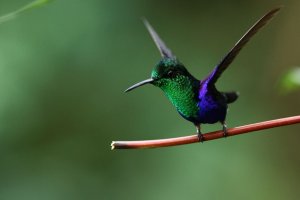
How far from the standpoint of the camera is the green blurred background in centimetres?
376

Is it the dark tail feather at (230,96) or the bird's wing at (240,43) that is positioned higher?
the bird's wing at (240,43)

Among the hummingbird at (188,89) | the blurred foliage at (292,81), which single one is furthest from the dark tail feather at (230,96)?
the blurred foliage at (292,81)

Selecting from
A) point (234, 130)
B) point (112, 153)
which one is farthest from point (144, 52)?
point (234, 130)

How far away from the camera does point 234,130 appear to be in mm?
962

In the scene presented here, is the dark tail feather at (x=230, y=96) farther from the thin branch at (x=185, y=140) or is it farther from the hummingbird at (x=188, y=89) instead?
the thin branch at (x=185, y=140)

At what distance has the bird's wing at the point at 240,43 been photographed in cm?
85

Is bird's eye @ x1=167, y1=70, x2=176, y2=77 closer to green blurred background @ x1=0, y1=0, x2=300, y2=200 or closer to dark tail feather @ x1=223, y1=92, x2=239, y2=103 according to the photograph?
dark tail feather @ x1=223, y1=92, x2=239, y2=103

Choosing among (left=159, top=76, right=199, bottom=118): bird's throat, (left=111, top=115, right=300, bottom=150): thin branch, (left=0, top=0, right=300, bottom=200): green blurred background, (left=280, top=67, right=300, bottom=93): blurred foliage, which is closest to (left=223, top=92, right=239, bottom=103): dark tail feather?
(left=159, top=76, right=199, bottom=118): bird's throat

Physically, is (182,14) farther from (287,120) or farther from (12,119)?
(287,120)

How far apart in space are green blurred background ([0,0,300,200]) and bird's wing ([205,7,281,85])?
257 cm

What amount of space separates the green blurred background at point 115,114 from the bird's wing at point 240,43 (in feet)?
8.45

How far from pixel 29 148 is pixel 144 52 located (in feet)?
3.80

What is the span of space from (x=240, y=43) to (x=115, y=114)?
3.09 meters

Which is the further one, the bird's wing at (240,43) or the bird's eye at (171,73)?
the bird's eye at (171,73)
